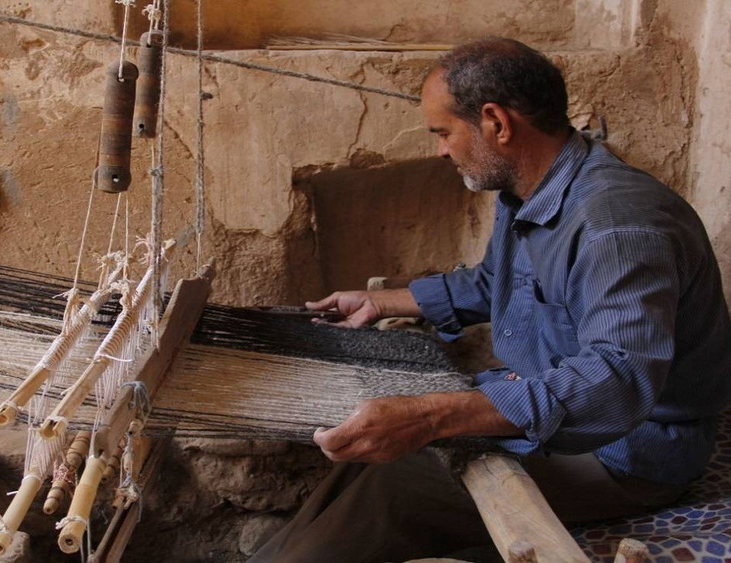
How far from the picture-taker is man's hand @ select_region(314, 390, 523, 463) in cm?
141

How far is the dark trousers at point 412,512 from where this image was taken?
1.69 metres

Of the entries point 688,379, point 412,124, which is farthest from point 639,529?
point 412,124

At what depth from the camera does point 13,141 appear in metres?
2.53

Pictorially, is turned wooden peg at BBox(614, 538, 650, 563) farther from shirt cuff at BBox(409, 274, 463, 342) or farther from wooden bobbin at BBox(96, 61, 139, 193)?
shirt cuff at BBox(409, 274, 463, 342)

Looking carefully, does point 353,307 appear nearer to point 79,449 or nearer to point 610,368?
Result: point 610,368

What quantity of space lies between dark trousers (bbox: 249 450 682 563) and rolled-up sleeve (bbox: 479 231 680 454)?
24cm

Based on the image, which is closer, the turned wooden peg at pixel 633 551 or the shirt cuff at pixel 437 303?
the turned wooden peg at pixel 633 551

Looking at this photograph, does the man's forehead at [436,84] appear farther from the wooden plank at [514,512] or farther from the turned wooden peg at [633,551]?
the turned wooden peg at [633,551]

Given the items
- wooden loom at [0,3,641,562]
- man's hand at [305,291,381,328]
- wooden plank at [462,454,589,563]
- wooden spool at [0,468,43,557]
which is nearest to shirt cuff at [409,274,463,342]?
man's hand at [305,291,381,328]

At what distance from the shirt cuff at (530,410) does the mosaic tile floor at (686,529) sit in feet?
1.01

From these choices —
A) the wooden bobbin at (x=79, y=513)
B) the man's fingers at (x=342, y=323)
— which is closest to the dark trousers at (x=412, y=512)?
the man's fingers at (x=342, y=323)

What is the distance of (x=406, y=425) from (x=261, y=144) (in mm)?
1392

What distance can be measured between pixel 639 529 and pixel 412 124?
1.44m

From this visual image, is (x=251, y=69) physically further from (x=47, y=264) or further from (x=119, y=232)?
(x=47, y=264)
